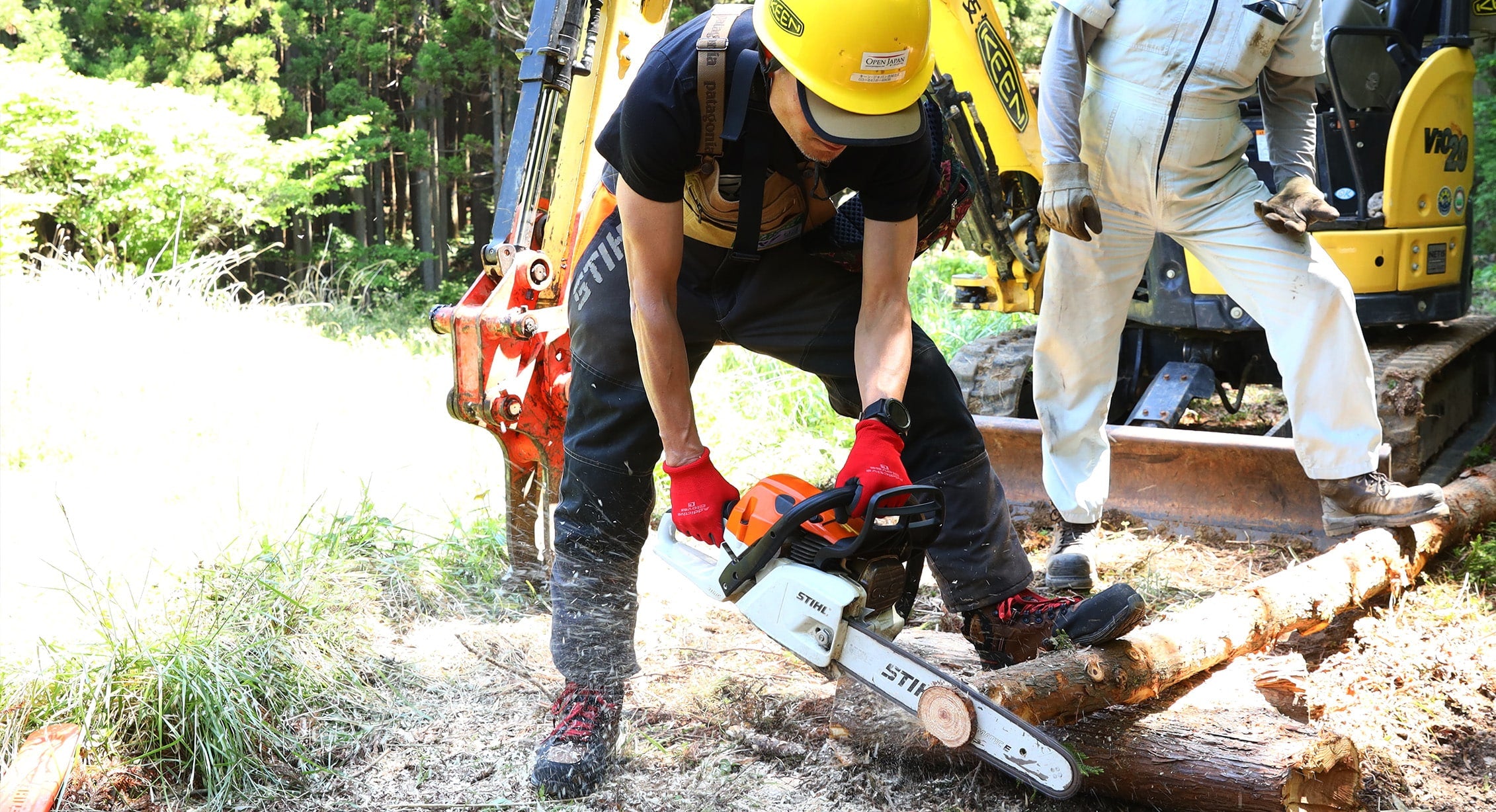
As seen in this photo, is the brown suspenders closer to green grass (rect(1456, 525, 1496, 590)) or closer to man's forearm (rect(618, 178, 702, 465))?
man's forearm (rect(618, 178, 702, 465))

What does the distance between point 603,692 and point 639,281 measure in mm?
1105

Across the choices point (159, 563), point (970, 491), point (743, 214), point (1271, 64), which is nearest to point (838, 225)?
point (743, 214)

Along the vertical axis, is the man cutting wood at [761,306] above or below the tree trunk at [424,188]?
above

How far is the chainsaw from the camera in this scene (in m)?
2.27

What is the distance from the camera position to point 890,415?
8.29 feet

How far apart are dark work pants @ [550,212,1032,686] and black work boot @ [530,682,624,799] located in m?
0.06

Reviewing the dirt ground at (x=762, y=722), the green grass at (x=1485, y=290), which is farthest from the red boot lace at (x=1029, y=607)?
the green grass at (x=1485, y=290)

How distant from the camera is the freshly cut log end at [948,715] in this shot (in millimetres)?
2266

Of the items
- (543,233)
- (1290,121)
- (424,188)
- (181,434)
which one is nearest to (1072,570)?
(1290,121)

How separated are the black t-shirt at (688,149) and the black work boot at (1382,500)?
179 centimetres

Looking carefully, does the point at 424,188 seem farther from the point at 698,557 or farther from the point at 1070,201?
the point at 698,557

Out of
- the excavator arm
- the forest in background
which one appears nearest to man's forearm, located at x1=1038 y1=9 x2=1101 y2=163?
the excavator arm

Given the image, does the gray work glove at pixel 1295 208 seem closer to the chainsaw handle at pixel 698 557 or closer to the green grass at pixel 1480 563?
the green grass at pixel 1480 563

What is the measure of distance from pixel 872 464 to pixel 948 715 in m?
0.54
